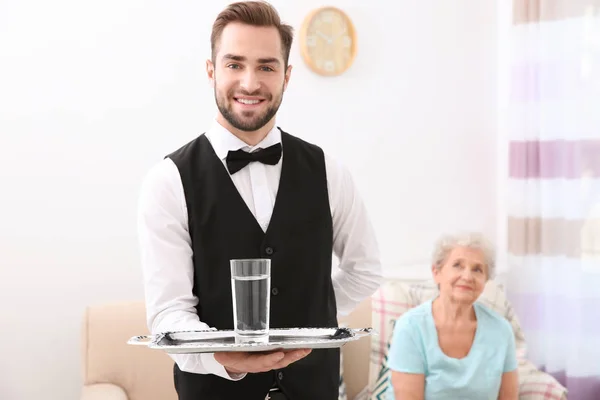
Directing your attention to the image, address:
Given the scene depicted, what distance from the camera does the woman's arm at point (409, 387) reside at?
2.81 meters

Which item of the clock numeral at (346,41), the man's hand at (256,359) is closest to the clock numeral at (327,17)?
the clock numeral at (346,41)

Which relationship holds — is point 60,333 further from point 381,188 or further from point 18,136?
point 381,188

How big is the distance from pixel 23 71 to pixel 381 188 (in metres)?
1.64

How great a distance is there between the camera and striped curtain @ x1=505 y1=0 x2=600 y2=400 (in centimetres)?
357

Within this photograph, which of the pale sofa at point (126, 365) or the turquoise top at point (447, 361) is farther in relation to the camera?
the pale sofa at point (126, 365)

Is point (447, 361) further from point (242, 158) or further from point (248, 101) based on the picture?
point (248, 101)

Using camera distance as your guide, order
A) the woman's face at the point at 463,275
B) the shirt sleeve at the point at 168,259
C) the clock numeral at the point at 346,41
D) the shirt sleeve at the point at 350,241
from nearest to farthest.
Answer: the shirt sleeve at the point at 168,259
the shirt sleeve at the point at 350,241
the woman's face at the point at 463,275
the clock numeral at the point at 346,41

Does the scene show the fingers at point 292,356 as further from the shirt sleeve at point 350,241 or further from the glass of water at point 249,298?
A: the shirt sleeve at point 350,241

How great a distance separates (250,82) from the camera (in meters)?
1.67

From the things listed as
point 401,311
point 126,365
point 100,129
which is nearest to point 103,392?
point 126,365

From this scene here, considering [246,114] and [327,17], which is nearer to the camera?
[246,114]

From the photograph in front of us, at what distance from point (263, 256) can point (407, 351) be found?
1.27 metres

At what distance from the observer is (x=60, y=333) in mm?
3260

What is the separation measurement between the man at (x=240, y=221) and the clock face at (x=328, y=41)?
1849 millimetres
